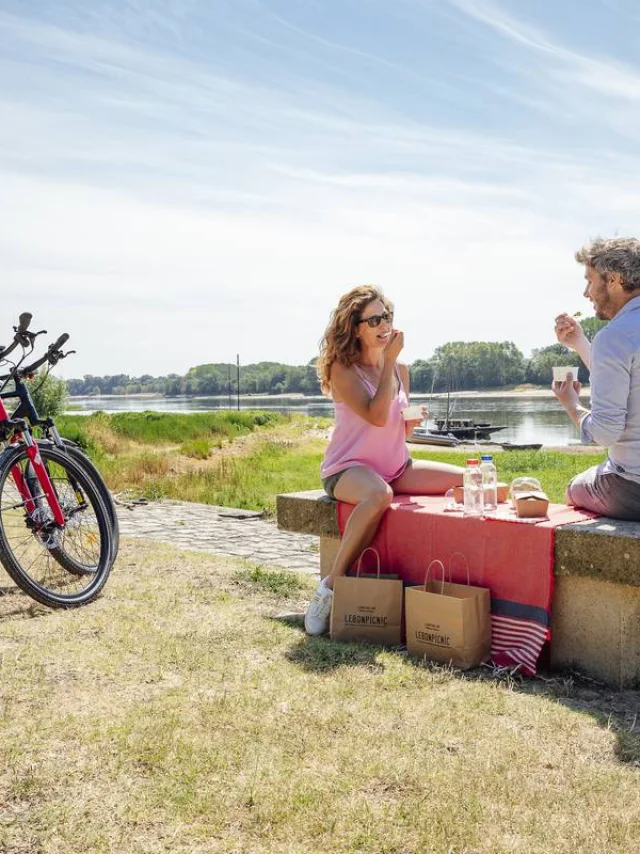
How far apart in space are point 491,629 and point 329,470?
1.31 metres

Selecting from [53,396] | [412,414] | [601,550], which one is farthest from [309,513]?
[53,396]

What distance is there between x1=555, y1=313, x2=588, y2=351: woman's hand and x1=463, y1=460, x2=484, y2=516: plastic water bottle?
79 cm

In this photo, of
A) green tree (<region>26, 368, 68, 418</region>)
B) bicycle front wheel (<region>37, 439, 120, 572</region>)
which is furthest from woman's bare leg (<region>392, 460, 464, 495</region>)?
green tree (<region>26, 368, 68, 418</region>)

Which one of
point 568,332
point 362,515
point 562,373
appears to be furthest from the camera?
point 362,515

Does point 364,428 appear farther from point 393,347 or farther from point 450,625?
point 450,625

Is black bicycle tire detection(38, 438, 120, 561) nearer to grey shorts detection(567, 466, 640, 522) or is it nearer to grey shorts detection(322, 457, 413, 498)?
grey shorts detection(322, 457, 413, 498)

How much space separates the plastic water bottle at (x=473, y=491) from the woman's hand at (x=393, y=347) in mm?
696

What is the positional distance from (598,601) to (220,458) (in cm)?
2034

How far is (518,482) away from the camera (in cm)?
466

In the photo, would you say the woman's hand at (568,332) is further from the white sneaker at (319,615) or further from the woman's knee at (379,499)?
the white sneaker at (319,615)

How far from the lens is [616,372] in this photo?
4043 mm

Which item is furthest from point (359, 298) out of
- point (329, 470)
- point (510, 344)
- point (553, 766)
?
point (510, 344)

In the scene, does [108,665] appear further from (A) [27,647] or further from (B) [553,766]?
(B) [553,766]

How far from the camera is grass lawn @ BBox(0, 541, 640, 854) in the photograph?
2641 mm
